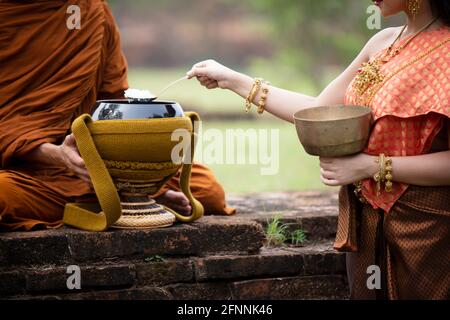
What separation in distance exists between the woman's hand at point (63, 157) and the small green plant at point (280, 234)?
962 millimetres

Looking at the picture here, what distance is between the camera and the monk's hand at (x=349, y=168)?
3.12 meters

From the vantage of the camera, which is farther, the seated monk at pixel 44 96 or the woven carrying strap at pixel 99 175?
the seated monk at pixel 44 96

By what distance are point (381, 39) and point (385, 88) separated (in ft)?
1.13

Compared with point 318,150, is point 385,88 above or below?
above

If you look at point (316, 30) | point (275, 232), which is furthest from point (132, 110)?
point (316, 30)

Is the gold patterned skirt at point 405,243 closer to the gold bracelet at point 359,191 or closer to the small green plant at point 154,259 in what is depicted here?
the gold bracelet at point 359,191

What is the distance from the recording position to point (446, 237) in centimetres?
311

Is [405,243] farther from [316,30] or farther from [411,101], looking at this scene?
[316,30]

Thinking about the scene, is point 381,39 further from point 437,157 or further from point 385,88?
point 437,157

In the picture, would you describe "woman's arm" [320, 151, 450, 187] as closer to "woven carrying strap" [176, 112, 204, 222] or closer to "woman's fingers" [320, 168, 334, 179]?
"woman's fingers" [320, 168, 334, 179]

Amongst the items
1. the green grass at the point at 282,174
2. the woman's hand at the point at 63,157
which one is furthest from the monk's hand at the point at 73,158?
the green grass at the point at 282,174

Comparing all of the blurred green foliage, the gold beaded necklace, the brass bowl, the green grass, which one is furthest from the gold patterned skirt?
the blurred green foliage

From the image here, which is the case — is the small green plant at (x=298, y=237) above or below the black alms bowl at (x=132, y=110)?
below
